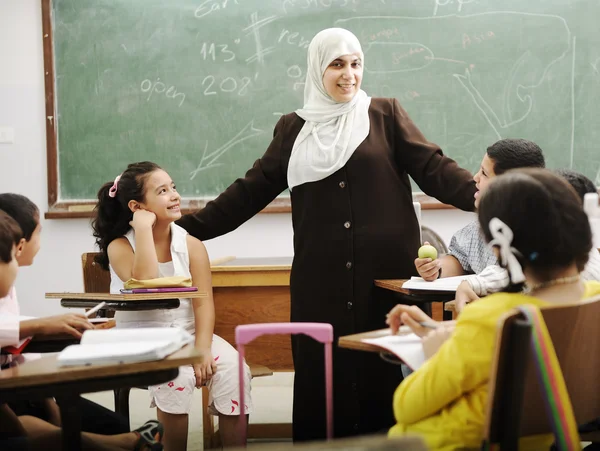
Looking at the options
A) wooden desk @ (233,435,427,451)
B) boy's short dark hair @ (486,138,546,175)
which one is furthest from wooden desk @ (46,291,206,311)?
wooden desk @ (233,435,427,451)

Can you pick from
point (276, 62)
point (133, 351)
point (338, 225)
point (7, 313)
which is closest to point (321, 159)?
point (338, 225)

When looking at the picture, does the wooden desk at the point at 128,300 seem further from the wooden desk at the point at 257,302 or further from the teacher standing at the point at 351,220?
the wooden desk at the point at 257,302

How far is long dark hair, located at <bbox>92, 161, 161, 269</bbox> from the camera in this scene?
2574 mm

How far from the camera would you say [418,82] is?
4211mm

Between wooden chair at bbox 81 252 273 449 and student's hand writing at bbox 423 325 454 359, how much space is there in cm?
113

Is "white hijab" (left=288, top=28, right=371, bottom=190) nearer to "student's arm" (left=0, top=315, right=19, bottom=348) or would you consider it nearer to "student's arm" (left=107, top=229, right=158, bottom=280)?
"student's arm" (left=107, top=229, right=158, bottom=280)

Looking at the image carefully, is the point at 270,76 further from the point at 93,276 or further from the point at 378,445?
the point at 378,445

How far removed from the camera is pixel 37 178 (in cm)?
429

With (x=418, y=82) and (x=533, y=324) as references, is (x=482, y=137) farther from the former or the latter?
(x=533, y=324)

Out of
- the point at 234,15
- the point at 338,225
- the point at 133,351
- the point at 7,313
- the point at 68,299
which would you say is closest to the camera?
the point at 133,351

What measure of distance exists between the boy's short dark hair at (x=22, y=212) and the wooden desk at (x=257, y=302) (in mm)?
1015

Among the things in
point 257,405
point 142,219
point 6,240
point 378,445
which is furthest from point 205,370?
point 378,445

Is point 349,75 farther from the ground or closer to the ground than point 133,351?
farther from the ground

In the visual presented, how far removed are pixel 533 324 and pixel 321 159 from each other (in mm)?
1387
